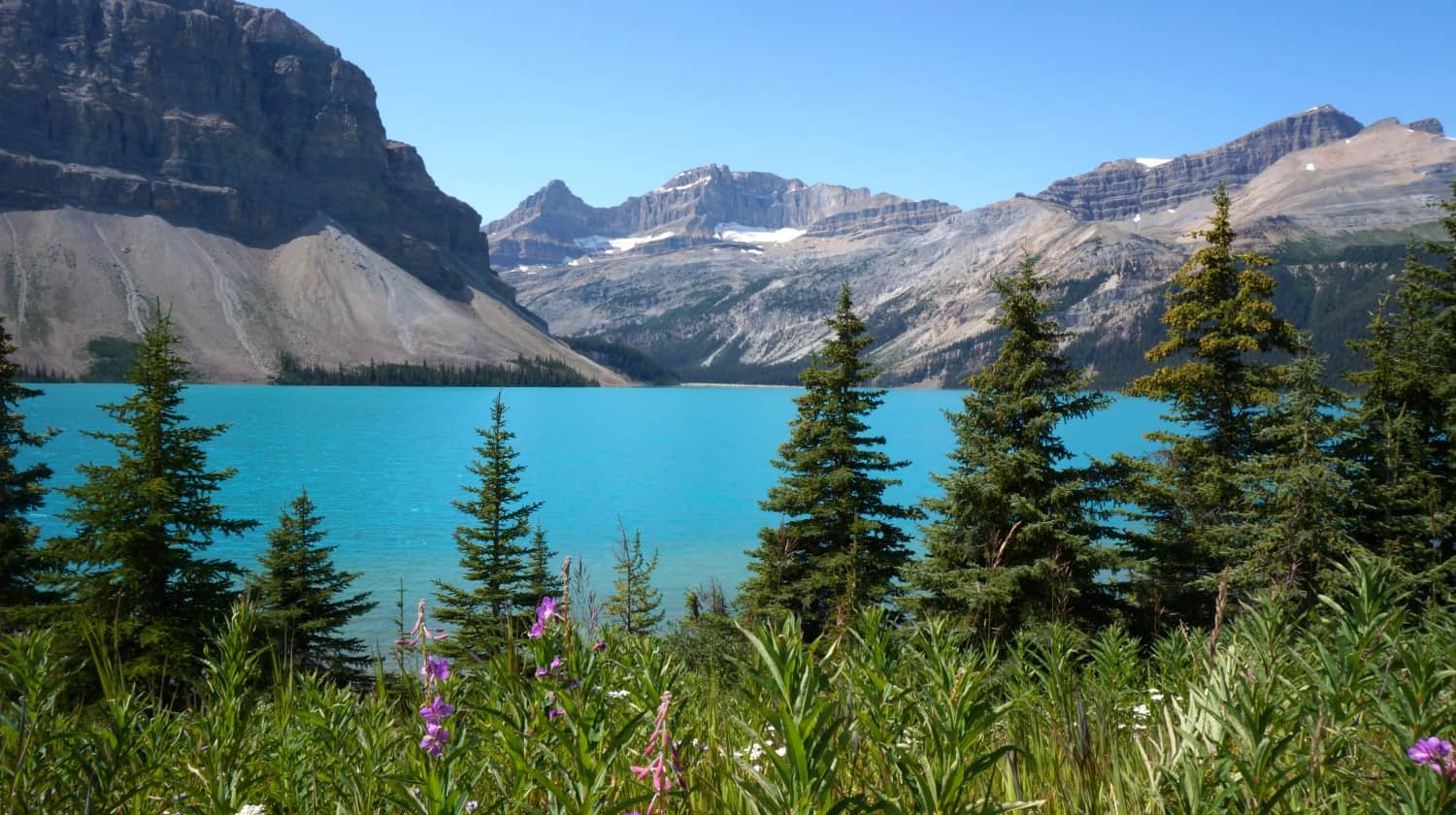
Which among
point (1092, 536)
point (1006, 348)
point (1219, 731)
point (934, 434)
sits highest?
point (1006, 348)

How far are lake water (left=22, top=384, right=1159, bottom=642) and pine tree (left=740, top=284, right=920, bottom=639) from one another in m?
8.53

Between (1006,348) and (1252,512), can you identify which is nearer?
(1252,512)

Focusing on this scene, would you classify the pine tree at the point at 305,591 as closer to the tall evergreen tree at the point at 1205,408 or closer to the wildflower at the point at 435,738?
the wildflower at the point at 435,738

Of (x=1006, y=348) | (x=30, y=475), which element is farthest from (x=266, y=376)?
(x=1006, y=348)

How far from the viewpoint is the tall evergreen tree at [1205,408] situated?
1719cm

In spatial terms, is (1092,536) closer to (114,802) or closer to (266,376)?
(114,802)

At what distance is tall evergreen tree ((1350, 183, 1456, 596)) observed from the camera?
15734 millimetres

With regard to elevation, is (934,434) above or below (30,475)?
below

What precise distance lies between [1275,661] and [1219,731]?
821 mm

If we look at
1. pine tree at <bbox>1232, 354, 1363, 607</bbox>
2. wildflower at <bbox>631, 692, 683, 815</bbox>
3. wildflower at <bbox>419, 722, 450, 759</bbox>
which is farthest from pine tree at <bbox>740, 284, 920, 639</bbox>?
wildflower at <bbox>631, 692, 683, 815</bbox>

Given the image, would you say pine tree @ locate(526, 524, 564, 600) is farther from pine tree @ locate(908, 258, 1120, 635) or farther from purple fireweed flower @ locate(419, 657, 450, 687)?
purple fireweed flower @ locate(419, 657, 450, 687)

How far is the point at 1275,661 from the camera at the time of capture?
225 centimetres

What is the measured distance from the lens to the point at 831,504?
67.2 feet

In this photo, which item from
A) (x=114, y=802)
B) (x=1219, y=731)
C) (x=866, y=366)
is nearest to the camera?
(x=1219, y=731)
